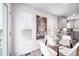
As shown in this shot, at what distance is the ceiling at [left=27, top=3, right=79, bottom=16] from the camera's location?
1.72 m

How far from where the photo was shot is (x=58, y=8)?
5.74 ft

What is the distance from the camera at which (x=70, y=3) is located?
5.64 ft

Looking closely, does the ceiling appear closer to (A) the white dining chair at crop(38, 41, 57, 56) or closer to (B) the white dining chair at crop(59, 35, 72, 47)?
(B) the white dining chair at crop(59, 35, 72, 47)

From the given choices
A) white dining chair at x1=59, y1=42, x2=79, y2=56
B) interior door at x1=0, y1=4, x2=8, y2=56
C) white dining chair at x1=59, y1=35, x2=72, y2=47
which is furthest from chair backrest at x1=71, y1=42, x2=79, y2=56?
interior door at x1=0, y1=4, x2=8, y2=56

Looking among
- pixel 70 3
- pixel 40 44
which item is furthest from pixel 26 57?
pixel 70 3

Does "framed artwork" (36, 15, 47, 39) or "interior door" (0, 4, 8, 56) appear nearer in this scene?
"interior door" (0, 4, 8, 56)

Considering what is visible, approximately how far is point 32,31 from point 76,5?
0.96 m

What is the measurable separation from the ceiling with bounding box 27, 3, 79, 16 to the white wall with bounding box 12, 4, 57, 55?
8cm

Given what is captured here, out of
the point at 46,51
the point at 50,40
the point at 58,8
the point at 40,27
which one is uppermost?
the point at 58,8

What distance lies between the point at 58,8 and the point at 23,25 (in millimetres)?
743

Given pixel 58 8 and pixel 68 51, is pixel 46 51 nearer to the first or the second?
pixel 68 51

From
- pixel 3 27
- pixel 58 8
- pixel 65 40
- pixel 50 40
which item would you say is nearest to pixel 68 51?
pixel 65 40

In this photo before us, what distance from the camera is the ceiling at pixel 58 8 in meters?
1.72

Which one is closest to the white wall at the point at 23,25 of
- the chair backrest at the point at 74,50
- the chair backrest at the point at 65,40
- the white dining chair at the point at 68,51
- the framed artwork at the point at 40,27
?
the framed artwork at the point at 40,27
